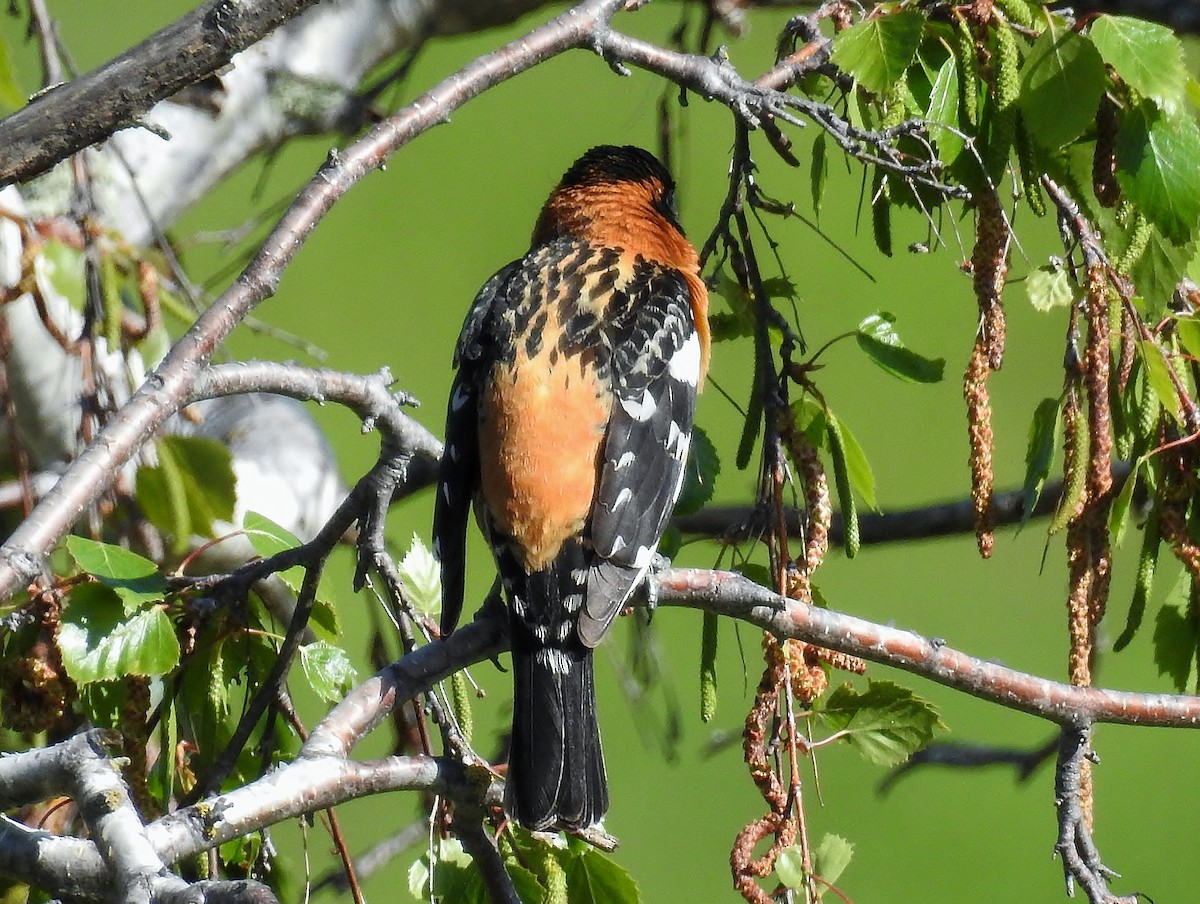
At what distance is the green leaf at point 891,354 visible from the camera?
233 centimetres

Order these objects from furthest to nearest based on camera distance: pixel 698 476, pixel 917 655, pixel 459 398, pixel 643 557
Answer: pixel 459 398 → pixel 698 476 → pixel 643 557 → pixel 917 655

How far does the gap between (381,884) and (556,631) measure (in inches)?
208

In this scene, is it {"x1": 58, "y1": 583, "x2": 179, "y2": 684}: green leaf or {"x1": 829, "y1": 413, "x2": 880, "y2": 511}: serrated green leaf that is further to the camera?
{"x1": 829, "y1": 413, "x2": 880, "y2": 511}: serrated green leaf

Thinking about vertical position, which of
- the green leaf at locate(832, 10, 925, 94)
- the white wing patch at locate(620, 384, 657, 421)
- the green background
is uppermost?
the green leaf at locate(832, 10, 925, 94)

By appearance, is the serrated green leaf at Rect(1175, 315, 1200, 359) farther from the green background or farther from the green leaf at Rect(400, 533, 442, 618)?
the green background

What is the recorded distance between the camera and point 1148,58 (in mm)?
1948

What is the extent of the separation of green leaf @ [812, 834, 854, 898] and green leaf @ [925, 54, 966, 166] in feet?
3.34

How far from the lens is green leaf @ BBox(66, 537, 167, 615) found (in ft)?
6.27

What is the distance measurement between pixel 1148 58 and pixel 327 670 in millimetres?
1527

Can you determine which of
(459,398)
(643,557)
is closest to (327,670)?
(643,557)

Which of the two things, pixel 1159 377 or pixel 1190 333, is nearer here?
pixel 1159 377

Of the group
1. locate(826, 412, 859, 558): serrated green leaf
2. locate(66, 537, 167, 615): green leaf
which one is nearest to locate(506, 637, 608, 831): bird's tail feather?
locate(826, 412, 859, 558): serrated green leaf

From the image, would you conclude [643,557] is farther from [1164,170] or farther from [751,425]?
[1164,170]

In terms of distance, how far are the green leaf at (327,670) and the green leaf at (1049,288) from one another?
1.26 m
